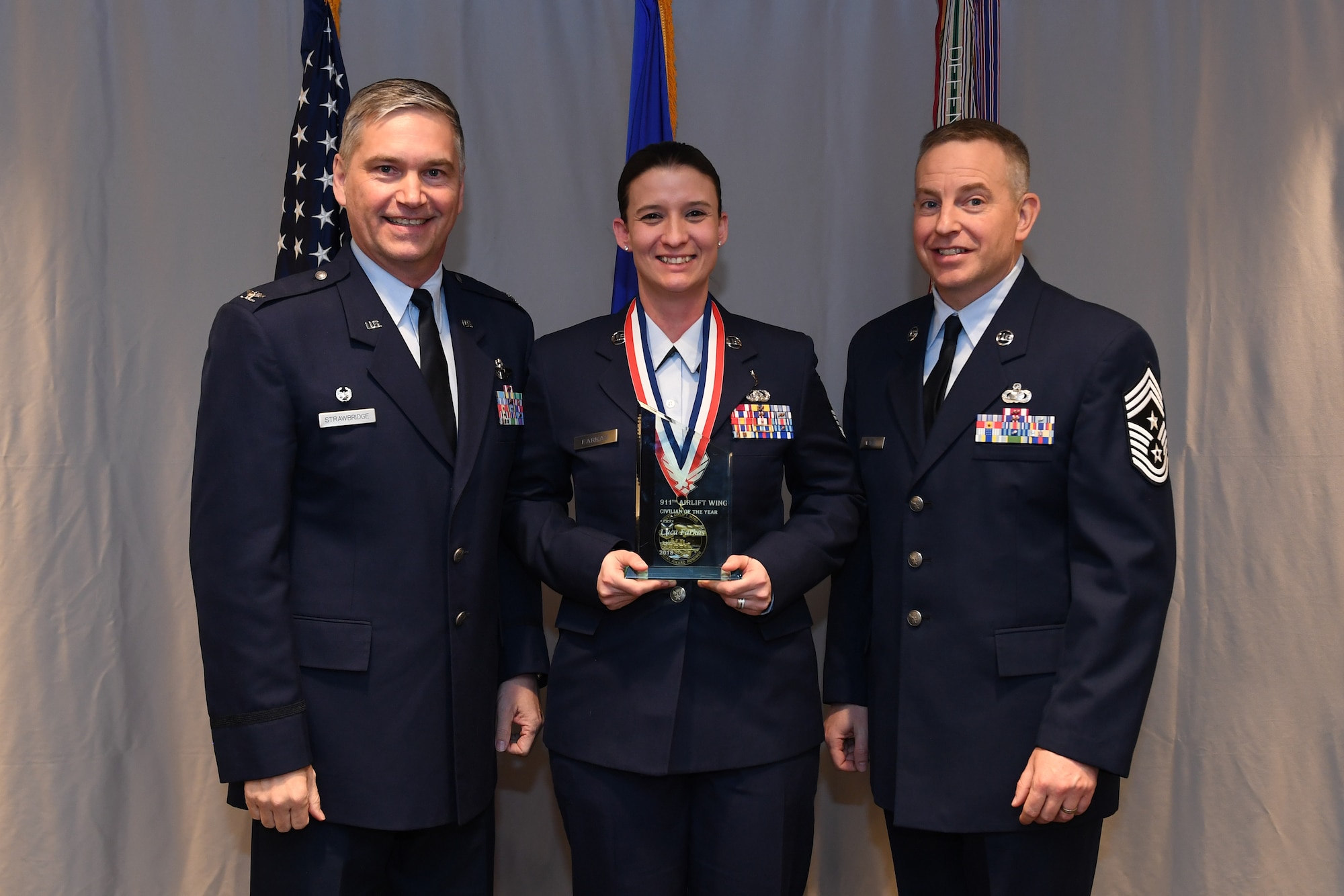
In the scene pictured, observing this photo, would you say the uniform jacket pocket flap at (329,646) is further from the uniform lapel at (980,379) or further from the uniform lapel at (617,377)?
the uniform lapel at (980,379)

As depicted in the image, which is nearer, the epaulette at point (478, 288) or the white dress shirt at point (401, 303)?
the white dress shirt at point (401, 303)

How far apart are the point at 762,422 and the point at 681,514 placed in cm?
38

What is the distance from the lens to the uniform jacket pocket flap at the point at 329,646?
2.05 m

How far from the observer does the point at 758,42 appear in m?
3.38

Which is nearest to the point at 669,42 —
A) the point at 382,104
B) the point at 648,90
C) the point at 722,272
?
the point at 648,90

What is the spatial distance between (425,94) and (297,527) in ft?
3.28

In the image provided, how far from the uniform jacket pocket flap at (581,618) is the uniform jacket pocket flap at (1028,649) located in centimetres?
86

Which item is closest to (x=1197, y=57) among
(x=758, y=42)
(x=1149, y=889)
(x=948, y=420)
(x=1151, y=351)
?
(x=758, y=42)

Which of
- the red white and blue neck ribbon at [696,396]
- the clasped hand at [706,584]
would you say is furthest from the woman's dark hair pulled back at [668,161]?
the clasped hand at [706,584]

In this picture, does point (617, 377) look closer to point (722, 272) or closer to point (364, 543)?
point (364, 543)

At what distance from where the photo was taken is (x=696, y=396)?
2346 mm

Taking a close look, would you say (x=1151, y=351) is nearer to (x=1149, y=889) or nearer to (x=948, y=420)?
(x=948, y=420)

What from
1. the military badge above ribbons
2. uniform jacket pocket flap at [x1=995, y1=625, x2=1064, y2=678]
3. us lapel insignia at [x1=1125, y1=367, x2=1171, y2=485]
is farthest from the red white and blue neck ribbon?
us lapel insignia at [x1=1125, y1=367, x2=1171, y2=485]

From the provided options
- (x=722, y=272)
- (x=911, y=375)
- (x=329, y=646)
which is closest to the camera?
(x=329, y=646)
